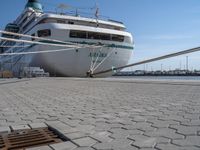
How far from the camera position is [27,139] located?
2818 mm

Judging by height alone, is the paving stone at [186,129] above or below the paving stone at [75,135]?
above

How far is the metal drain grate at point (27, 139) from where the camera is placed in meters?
2.62

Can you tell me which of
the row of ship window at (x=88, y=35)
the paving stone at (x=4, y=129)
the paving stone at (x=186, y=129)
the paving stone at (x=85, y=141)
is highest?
the row of ship window at (x=88, y=35)

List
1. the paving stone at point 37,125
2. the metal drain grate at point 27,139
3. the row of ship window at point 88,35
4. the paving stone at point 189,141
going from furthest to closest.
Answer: the row of ship window at point 88,35
the paving stone at point 37,125
the metal drain grate at point 27,139
the paving stone at point 189,141

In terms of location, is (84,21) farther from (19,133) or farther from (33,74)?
(19,133)

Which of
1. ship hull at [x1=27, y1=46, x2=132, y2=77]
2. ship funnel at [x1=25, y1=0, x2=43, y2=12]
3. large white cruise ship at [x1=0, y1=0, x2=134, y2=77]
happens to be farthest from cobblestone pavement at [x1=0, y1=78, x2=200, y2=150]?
ship funnel at [x1=25, y1=0, x2=43, y2=12]

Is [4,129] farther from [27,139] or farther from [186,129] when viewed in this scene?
[186,129]

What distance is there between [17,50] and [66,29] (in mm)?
10248

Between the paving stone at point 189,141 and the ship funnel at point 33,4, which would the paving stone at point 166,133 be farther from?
the ship funnel at point 33,4

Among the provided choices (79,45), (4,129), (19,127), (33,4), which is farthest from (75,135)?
(33,4)

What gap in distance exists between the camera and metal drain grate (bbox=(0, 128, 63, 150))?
8.59 feet

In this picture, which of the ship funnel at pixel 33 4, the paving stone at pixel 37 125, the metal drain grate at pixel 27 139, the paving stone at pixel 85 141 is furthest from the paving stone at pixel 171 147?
the ship funnel at pixel 33 4

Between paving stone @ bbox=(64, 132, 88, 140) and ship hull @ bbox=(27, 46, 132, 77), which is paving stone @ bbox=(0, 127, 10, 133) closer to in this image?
paving stone @ bbox=(64, 132, 88, 140)

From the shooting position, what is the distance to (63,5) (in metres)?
23.1
